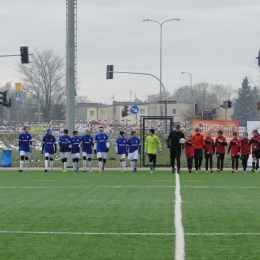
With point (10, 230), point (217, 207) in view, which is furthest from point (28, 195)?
point (10, 230)

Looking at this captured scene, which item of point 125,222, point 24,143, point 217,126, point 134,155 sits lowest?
point 125,222

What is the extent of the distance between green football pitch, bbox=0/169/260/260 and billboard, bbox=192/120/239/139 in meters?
14.0

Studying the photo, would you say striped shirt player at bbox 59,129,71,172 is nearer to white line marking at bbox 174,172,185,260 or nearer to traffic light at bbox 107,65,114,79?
white line marking at bbox 174,172,185,260

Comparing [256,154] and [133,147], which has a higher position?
[133,147]

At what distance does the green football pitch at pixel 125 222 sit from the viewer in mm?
9266

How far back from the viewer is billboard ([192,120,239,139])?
3453 cm

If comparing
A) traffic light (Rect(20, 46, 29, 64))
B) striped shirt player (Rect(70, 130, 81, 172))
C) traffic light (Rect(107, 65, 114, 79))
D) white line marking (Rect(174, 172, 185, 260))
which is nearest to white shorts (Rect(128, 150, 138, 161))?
striped shirt player (Rect(70, 130, 81, 172))

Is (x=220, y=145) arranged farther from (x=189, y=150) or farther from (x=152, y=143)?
(x=152, y=143)

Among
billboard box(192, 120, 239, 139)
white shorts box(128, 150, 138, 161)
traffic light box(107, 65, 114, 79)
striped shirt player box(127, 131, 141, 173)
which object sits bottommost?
white shorts box(128, 150, 138, 161)

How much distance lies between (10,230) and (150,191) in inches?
315

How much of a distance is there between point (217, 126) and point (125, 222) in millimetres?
23252

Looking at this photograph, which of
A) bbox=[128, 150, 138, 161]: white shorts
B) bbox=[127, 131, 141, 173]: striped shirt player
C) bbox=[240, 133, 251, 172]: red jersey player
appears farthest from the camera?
bbox=[127, 131, 141, 173]: striped shirt player

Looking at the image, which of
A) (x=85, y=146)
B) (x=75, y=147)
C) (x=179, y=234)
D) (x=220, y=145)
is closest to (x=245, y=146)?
(x=220, y=145)

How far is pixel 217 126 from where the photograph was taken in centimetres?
3478
